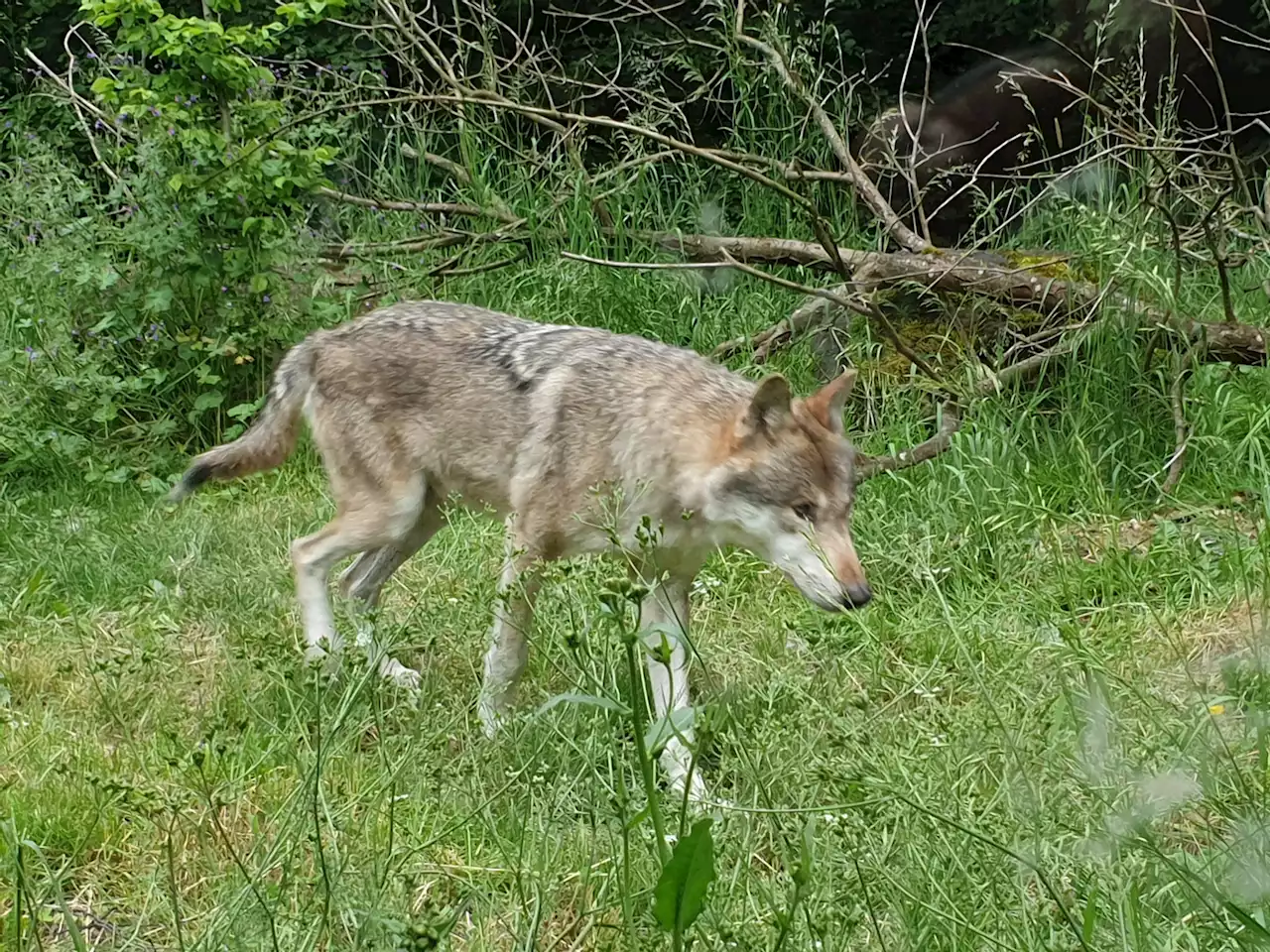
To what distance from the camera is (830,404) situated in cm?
415

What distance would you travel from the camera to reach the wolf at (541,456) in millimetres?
3887

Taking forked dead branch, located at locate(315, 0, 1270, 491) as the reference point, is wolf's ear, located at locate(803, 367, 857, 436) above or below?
above

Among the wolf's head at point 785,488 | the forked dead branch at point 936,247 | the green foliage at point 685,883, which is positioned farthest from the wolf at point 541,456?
the green foliage at point 685,883

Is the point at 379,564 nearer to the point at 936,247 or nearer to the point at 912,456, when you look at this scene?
the point at 912,456

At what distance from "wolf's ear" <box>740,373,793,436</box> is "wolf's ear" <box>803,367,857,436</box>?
0.18 m

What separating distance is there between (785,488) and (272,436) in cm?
216

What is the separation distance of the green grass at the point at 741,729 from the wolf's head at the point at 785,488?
1.29 ft

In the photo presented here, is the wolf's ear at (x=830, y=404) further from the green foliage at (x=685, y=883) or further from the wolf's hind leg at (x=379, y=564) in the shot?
the green foliage at (x=685, y=883)

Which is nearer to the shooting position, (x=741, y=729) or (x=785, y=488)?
(x=741, y=729)

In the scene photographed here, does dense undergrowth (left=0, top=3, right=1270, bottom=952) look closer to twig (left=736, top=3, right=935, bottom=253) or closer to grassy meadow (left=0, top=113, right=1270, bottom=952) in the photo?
grassy meadow (left=0, top=113, right=1270, bottom=952)

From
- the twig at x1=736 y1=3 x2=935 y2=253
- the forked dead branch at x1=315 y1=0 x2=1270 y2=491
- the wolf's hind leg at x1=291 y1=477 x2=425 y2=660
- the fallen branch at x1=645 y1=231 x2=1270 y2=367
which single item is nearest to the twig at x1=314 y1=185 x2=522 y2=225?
the forked dead branch at x1=315 y1=0 x2=1270 y2=491

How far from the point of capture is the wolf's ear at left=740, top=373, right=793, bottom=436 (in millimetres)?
3846

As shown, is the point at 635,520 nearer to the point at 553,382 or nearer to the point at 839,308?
the point at 553,382

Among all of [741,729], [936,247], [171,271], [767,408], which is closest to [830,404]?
[767,408]
